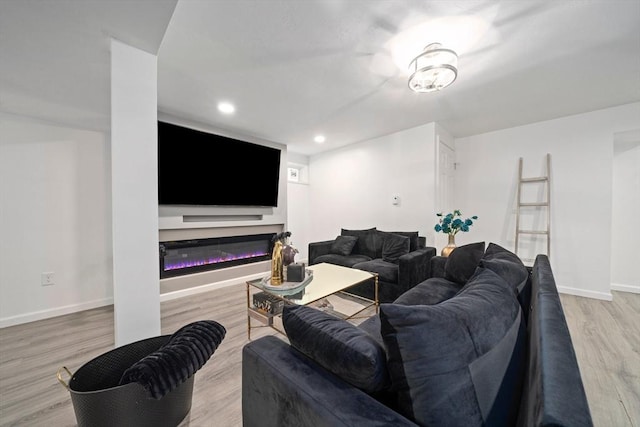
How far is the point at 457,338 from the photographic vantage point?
25.3 inches

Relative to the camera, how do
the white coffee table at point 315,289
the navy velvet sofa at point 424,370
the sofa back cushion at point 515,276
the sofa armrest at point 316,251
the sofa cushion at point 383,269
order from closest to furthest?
the navy velvet sofa at point 424,370
the sofa back cushion at point 515,276
the white coffee table at point 315,289
the sofa cushion at point 383,269
the sofa armrest at point 316,251

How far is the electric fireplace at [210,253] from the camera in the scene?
3133 millimetres

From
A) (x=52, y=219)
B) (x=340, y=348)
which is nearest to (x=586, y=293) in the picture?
(x=340, y=348)

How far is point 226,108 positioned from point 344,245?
2.44 meters

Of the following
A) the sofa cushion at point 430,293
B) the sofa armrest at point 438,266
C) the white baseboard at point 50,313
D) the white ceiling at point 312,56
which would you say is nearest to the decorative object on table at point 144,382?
the sofa cushion at point 430,293

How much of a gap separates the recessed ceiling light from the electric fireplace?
5.36ft

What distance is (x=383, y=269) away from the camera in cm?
273

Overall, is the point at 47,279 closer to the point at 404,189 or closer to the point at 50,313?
the point at 50,313

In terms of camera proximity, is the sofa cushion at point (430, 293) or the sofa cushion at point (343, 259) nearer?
the sofa cushion at point (430, 293)

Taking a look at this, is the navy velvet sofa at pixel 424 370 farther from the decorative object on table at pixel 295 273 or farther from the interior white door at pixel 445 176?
the interior white door at pixel 445 176

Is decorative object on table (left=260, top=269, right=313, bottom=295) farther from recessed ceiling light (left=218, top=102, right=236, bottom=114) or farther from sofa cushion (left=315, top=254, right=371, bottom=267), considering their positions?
recessed ceiling light (left=218, top=102, right=236, bottom=114)

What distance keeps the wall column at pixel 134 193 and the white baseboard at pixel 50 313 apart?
204 cm

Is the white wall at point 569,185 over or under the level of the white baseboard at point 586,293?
over

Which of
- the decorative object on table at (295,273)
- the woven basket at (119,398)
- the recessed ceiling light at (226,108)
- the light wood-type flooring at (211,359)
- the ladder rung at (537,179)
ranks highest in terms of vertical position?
the recessed ceiling light at (226,108)
